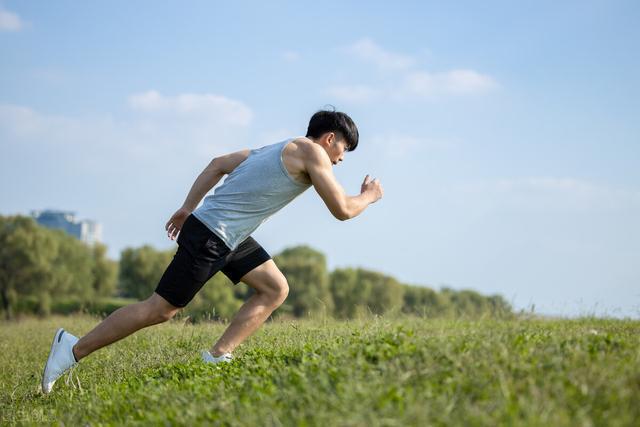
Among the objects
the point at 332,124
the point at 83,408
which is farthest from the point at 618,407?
the point at 83,408

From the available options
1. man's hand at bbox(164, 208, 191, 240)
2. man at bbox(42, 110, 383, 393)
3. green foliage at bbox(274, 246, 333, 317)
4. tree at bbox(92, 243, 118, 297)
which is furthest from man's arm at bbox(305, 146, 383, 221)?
tree at bbox(92, 243, 118, 297)

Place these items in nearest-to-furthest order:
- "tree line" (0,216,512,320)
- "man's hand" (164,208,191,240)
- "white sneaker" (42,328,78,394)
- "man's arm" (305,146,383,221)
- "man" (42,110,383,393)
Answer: "man's arm" (305,146,383,221)
"man" (42,110,383,393)
"white sneaker" (42,328,78,394)
"man's hand" (164,208,191,240)
"tree line" (0,216,512,320)

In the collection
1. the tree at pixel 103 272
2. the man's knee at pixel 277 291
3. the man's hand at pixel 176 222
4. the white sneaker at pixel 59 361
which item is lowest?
the tree at pixel 103 272

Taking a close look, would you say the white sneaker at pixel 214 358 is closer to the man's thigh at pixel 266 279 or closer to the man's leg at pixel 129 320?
the man's leg at pixel 129 320

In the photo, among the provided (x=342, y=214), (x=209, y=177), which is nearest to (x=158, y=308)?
(x=209, y=177)

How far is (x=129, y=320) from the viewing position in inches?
234

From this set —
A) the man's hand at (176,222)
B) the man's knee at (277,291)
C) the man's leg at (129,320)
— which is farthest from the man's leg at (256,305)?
the man's hand at (176,222)

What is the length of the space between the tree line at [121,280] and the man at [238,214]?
34323 millimetres

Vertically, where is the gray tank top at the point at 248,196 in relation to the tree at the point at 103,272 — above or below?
above

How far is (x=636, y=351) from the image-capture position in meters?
4.50

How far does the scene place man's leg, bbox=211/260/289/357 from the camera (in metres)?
6.42

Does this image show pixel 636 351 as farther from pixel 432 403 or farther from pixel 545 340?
pixel 432 403

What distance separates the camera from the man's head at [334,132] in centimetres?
606

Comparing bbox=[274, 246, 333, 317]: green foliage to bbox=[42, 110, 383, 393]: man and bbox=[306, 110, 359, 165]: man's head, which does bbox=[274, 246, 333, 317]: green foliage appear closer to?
bbox=[42, 110, 383, 393]: man
